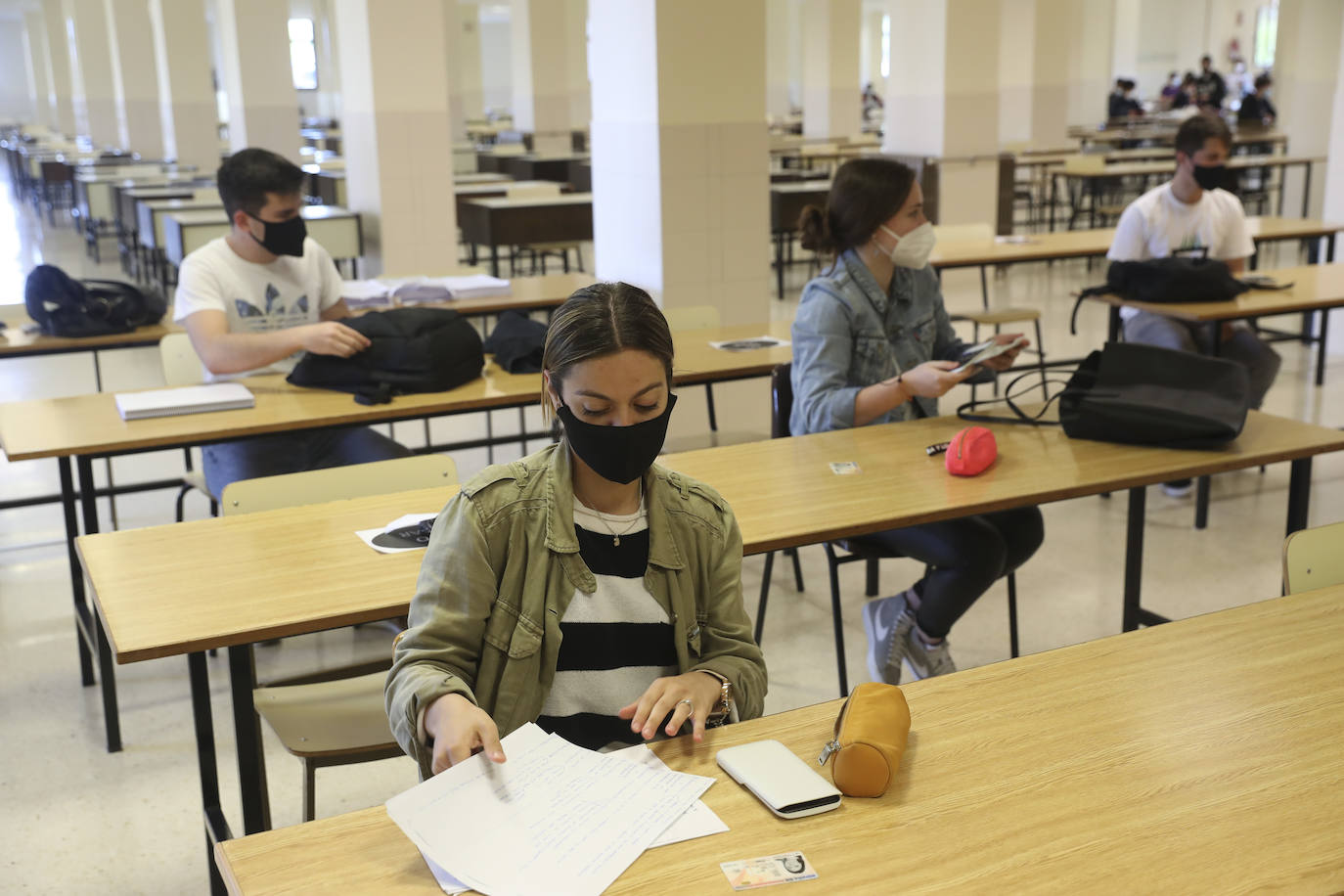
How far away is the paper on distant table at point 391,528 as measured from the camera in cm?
233

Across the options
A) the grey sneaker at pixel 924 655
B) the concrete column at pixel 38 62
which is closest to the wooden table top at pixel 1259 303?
the grey sneaker at pixel 924 655

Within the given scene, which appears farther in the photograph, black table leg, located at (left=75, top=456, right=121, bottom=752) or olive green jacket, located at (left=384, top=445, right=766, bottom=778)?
black table leg, located at (left=75, top=456, right=121, bottom=752)

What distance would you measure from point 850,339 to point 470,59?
25.3 metres

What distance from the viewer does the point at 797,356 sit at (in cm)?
316

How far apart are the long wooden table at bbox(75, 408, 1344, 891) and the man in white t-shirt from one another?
1.52m

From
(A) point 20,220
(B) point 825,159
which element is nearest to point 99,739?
(B) point 825,159

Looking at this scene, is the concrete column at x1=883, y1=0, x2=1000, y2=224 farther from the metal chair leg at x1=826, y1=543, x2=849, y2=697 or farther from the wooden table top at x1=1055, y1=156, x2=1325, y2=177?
the metal chair leg at x1=826, y1=543, x2=849, y2=697

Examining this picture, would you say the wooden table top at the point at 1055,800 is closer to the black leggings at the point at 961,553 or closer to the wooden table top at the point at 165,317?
the black leggings at the point at 961,553

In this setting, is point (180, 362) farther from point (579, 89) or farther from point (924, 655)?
point (579, 89)

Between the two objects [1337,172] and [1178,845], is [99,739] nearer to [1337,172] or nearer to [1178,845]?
[1178,845]

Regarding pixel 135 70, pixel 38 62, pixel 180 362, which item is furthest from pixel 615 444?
pixel 38 62

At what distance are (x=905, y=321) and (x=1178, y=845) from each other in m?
2.05

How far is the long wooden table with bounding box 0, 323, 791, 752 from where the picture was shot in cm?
302

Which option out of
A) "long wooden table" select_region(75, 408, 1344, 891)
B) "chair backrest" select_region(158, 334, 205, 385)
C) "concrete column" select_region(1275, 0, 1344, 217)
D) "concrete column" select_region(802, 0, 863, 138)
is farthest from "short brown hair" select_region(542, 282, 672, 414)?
"concrete column" select_region(802, 0, 863, 138)
